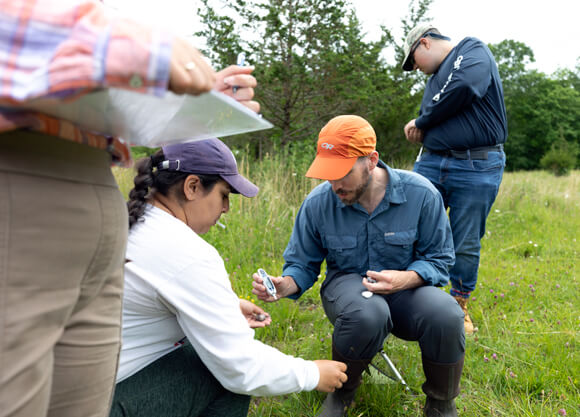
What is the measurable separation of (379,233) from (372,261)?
0.52 ft

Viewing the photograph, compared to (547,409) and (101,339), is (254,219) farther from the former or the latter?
(101,339)

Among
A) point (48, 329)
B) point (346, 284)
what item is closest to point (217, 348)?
point (48, 329)

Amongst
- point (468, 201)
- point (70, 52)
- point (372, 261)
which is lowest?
point (372, 261)

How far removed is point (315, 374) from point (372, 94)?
27.8 feet

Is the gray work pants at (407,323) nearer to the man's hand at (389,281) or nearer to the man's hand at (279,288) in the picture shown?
the man's hand at (389,281)

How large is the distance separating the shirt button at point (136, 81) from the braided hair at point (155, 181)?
100 cm

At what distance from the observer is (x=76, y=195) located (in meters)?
0.91

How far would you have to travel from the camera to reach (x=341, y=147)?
2.29 m

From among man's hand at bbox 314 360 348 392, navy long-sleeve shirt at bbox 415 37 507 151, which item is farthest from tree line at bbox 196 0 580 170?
man's hand at bbox 314 360 348 392

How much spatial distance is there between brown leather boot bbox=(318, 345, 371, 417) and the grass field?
2.6 inches

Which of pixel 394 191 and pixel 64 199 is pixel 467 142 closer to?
pixel 394 191

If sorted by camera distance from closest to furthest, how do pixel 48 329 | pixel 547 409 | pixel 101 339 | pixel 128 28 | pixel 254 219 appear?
pixel 128 28 → pixel 48 329 → pixel 101 339 → pixel 547 409 → pixel 254 219

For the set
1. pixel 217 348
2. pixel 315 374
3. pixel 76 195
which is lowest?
pixel 315 374

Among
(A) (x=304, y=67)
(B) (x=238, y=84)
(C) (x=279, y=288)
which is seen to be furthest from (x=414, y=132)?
(A) (x=304, y=67)
